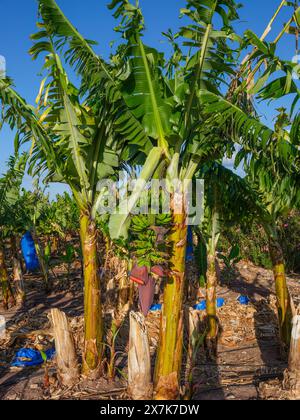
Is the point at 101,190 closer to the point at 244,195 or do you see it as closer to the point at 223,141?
the point at 223,141

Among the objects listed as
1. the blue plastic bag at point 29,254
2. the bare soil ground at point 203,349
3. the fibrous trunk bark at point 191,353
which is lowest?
the bare soil ground at point 203,349

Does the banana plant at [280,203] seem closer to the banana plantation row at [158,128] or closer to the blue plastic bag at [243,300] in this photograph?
the banana plantation row at [158,128]

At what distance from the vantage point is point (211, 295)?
6832mm

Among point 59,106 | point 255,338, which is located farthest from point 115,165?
point 255,338

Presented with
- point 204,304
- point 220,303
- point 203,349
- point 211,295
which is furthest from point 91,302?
point 220,303

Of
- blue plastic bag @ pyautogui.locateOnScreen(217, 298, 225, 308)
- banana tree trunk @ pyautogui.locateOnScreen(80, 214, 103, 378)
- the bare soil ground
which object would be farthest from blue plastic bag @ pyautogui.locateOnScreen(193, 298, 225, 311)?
banana tree trunk @ pyautogui.locateOnScreen(80, 214, 103, 378)

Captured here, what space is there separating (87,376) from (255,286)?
766 cm

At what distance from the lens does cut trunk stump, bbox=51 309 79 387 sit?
520 centimetres

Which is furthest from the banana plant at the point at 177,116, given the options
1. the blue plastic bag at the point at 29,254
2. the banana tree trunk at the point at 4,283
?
the blue plastic bag at the point at 29,254

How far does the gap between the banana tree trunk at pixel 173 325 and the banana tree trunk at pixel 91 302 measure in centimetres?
123

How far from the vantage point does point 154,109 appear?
4.22 metres

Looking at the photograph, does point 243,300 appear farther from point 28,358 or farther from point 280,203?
point 28,358

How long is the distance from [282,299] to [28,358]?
4061 millimetres

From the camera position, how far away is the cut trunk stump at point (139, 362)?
4.53 m
